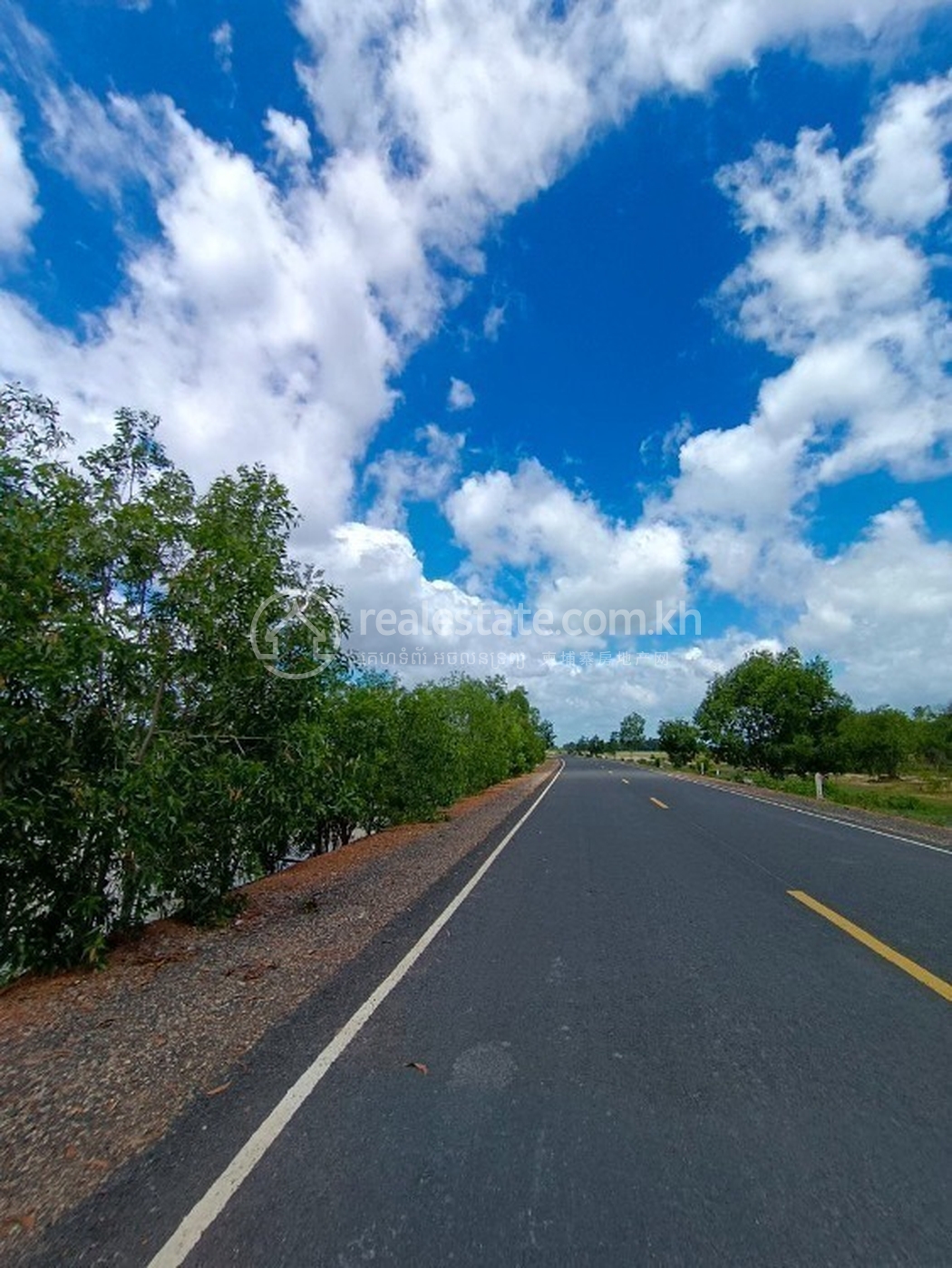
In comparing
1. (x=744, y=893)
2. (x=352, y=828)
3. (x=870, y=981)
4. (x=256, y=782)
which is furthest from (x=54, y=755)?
(x=352, y=828)

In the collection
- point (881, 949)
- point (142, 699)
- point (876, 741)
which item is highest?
point (876, 741)

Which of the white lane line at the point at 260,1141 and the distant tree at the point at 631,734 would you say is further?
the distant tree at the point at 631,734

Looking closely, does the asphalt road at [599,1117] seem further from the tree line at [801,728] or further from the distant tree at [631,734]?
the distant tree at [631,734]

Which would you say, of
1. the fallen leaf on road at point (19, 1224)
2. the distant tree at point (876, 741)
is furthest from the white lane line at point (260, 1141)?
the distant tree at point (876, 741)

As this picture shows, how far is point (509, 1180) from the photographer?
2.70 m

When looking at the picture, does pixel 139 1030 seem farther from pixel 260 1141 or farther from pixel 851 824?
pixel 851 824

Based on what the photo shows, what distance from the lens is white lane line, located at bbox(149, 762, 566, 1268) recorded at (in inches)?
94.7

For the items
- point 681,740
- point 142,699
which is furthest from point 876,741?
point 142,699

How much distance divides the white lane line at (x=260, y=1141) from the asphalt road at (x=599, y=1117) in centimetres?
5

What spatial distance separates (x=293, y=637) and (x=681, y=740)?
287 ft

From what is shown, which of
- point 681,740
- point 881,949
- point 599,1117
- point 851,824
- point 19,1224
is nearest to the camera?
point 19,1224

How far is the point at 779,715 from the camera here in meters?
63.9

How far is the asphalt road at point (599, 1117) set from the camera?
7.89 feet

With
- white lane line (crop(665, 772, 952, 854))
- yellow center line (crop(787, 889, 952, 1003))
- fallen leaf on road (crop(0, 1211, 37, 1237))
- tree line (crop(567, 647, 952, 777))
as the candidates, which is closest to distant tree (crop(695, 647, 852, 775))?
tree line (crop(567, 647, 952, 777))
